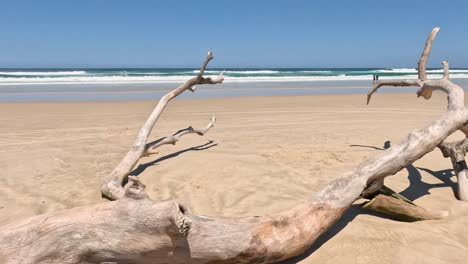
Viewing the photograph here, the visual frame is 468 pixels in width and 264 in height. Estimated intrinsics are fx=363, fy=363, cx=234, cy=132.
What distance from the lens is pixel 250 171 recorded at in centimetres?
512

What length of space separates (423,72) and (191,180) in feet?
11.7

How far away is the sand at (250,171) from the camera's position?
3.12m

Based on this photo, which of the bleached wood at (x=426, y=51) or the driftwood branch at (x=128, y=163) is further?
the bleached wood at (x=426, y=51)

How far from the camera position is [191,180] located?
481cm

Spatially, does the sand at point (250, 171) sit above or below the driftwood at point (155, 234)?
below

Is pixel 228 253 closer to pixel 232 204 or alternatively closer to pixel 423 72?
pixel 232 204

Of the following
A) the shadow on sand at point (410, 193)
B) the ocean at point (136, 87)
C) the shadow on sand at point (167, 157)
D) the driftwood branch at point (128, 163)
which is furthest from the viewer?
the ocean at point (136, 87)

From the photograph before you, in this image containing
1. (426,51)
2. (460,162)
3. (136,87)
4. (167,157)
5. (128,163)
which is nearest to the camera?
(460,162)

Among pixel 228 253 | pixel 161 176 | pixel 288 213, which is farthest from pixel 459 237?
pixel 161 176

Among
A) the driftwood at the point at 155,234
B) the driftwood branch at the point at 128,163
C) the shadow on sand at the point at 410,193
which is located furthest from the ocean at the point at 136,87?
the driftwood at the point at 155,234

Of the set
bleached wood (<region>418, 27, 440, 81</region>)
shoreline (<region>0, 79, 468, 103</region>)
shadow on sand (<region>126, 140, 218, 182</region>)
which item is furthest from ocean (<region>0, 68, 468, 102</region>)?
bleached wood (<region>418, 27, 440, 81</region>)

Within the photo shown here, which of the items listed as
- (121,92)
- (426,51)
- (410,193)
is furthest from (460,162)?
(121,92)

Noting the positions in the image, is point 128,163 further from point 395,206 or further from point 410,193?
point 410,193

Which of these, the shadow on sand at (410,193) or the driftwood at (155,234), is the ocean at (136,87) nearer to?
the shadow on sand at (410,193)
